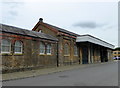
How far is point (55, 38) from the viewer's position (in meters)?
22.0

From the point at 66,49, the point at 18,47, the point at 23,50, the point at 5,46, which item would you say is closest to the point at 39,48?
the point at 23,50

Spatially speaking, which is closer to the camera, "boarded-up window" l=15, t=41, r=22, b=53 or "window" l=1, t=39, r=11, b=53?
"window" l=1, t=39, r=11, b=53

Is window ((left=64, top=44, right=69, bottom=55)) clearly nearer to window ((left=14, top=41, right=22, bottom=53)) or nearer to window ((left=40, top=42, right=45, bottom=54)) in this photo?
window ((left=40, top=42, right=45, bottom=54))

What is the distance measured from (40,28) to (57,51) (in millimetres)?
6383

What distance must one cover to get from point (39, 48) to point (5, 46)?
197 inches

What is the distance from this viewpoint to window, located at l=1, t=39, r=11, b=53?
45.0 ft

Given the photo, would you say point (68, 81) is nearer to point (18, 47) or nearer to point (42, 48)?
point (18, 47)

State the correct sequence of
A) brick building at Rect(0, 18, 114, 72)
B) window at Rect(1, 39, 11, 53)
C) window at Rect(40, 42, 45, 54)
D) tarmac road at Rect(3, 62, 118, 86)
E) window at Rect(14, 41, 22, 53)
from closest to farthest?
tarmac road at Rect(3, 62, 118, 86) < window at Rect(1, 39, 11, 53) < brick building at Rect(0, 18, 114, 72) < window at Rect(14, 41, 22, 53) < window at Rect(40, 42, 45, 54)

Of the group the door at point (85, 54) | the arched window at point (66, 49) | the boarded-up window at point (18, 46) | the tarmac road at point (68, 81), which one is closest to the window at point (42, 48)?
the boarded-up window at point (18, 46)

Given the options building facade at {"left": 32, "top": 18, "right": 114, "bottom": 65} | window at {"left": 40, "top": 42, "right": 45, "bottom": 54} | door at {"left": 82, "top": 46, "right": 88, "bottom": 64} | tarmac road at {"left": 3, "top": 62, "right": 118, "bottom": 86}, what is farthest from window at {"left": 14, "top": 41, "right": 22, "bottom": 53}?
door at {"left": 82, "top": 46, "right": 88, "bottom": 64}

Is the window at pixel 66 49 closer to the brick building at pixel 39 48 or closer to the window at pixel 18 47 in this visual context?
the brick building at pixel 39 48

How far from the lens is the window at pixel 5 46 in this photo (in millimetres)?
13725

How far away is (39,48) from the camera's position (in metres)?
18.1

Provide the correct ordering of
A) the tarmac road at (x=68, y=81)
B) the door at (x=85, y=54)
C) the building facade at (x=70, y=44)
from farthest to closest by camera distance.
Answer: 1. the door at (x=85, y=54)
2. the building facade at (x=70, y=44)
3. the tarmac road at (x=68, y=81)
